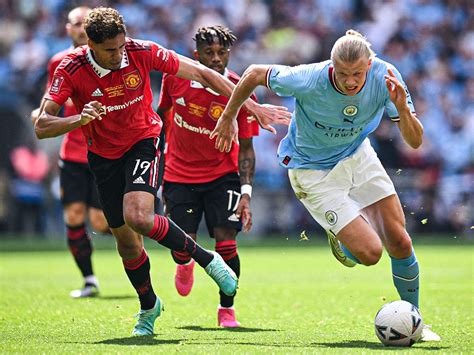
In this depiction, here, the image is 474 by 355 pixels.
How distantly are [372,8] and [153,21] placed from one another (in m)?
5.34

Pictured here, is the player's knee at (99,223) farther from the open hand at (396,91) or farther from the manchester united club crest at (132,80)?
the open hand at (396,91)

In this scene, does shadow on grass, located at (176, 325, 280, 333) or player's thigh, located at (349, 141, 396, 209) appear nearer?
player's thigh, located at (349, 141, 396, 209)

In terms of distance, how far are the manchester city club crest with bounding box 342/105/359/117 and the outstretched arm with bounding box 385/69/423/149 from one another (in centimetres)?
40

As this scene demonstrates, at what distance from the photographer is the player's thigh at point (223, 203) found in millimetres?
8891

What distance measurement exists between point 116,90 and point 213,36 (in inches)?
58.1

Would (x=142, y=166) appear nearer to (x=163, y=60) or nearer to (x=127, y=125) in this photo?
(x=127, y=125)

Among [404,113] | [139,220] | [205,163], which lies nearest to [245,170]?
[205,163]

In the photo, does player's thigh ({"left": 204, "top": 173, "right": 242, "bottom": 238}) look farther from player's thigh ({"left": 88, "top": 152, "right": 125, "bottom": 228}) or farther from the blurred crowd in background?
the blurred crowd in background

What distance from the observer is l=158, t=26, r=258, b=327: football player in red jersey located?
28.9 feet

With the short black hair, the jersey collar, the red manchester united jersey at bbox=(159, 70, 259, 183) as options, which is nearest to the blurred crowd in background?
the red manchester united jersey at bbox=(159, 70, 259, 183)

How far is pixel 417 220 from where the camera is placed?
66.4 ft

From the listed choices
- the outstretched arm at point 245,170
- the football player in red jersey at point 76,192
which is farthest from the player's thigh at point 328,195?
the football player in red jersey at point 76,192

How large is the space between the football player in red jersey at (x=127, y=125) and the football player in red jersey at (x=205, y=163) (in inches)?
36.8

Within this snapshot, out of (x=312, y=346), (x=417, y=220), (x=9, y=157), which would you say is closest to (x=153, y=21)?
(x=9, y=157)
